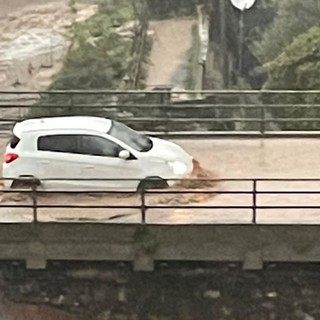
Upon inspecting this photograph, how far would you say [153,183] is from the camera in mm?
15977

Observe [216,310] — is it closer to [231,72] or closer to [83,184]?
[83,184]

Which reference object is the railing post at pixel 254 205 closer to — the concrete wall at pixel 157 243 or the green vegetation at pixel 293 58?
the concrete wall at pixel 157 243

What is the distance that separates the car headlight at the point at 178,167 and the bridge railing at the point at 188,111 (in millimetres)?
2233

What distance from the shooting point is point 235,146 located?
1872 cm

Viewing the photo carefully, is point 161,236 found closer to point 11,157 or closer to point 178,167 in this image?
point 178,167

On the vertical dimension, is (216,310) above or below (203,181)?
below

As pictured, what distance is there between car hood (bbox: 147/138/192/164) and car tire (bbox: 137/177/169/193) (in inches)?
16.5

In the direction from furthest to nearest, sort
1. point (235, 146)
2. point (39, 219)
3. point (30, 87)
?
point (30, 87)
point (235, 146)
point (39, 219)

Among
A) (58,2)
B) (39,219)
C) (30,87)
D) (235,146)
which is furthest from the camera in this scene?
(58,2)

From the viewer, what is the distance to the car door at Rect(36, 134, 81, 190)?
15.9 m

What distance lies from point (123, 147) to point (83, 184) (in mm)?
892

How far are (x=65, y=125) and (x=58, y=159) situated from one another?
0.66 meters

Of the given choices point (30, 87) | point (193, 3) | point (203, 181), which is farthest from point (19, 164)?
point (193, 3)

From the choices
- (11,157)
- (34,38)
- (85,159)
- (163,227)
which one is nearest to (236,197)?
(163,227)
